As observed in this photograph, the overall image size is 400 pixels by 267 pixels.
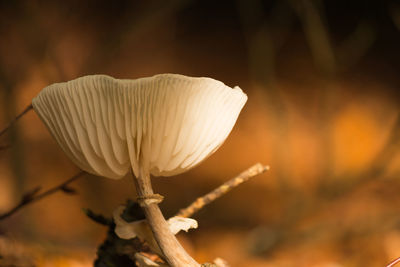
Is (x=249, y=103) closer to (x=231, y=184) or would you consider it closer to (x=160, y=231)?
(x=231, y=184)

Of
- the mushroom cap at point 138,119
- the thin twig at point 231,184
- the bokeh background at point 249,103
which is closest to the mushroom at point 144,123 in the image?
the mushroom cap at point 138,119

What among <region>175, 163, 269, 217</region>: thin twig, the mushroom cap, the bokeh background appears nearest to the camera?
the mushroom cap

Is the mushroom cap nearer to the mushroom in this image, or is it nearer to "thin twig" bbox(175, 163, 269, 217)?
the mushroom

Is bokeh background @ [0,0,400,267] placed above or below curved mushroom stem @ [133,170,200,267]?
above

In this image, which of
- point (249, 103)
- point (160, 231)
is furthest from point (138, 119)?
point (249, 103)

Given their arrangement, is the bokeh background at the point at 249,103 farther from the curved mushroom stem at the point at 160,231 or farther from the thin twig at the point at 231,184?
the curved mushroom stem at the point at 160,231

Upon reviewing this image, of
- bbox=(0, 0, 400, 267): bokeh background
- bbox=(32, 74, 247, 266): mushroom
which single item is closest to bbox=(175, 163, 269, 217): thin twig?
bbox=(32, 74, 247, 266): mushroom
